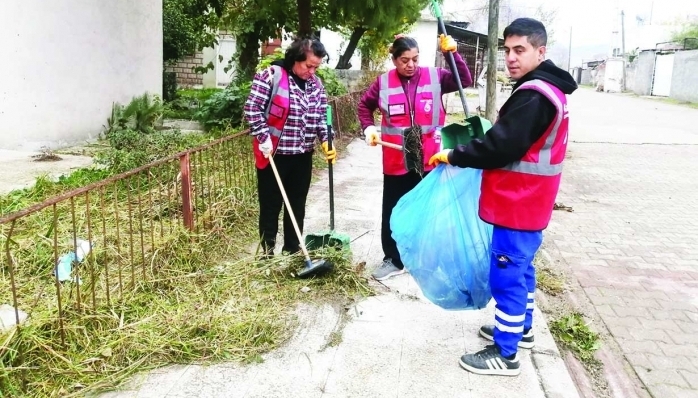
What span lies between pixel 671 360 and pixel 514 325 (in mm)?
1235

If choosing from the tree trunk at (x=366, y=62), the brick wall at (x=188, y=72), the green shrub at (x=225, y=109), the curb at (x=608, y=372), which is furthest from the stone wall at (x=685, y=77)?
the curb at (x=608, y=372)

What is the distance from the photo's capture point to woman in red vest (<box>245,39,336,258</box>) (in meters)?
3.61

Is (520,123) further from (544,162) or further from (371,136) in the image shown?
(371,136)

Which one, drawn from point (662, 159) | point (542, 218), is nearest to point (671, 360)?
point (542, 218)

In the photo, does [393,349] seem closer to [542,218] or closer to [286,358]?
[286,358]

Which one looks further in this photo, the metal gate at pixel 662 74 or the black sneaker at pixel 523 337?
the metal gate at pixel 662 74

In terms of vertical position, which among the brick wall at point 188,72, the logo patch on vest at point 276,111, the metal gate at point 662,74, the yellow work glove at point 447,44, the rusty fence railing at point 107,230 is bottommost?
the rusty fence railing at point 107,230

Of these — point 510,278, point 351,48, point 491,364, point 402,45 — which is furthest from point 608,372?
point 351,48

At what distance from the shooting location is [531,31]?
258 cm

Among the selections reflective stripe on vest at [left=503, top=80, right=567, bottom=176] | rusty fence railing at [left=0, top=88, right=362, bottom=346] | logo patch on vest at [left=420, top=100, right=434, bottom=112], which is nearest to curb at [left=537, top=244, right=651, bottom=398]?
reflective stripe on vest at [left=503, top=80, right=567, bottom=176]

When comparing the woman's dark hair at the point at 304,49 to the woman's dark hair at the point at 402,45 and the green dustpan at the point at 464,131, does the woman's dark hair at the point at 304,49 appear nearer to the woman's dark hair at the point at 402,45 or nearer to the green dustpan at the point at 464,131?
the woman's dark hair at the point at 402,45

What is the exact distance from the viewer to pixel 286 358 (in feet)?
9.55

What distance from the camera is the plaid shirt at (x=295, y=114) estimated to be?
11.8 feet

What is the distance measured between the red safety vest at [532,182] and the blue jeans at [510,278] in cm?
7
